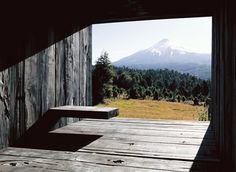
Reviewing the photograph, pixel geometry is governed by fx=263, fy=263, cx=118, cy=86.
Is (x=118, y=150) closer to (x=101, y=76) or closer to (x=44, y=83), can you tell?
(x=44, y=83)

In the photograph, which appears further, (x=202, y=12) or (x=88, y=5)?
(x=202, y=12)

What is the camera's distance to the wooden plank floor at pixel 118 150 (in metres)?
2.63

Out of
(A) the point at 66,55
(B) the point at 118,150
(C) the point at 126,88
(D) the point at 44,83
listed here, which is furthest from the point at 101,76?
(B) the point at 118,150

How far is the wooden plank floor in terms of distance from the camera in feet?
8.64

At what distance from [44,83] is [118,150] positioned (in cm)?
168

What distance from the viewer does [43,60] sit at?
407 cm

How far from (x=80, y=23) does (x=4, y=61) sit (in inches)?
98.9

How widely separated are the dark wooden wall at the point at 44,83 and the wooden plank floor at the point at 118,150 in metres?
0.35

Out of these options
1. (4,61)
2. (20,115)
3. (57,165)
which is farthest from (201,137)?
(4,61)

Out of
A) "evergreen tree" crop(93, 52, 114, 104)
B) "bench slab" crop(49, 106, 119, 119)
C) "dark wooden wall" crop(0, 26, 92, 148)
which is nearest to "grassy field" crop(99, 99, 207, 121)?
"evergreen tree" crop(93, 52, 114, 104)

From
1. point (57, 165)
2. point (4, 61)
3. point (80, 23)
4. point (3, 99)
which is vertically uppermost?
point (80, 23)

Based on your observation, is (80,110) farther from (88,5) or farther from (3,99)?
(88,5)

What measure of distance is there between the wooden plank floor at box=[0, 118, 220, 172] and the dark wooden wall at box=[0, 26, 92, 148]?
0.35 metres

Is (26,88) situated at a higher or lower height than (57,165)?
higher
